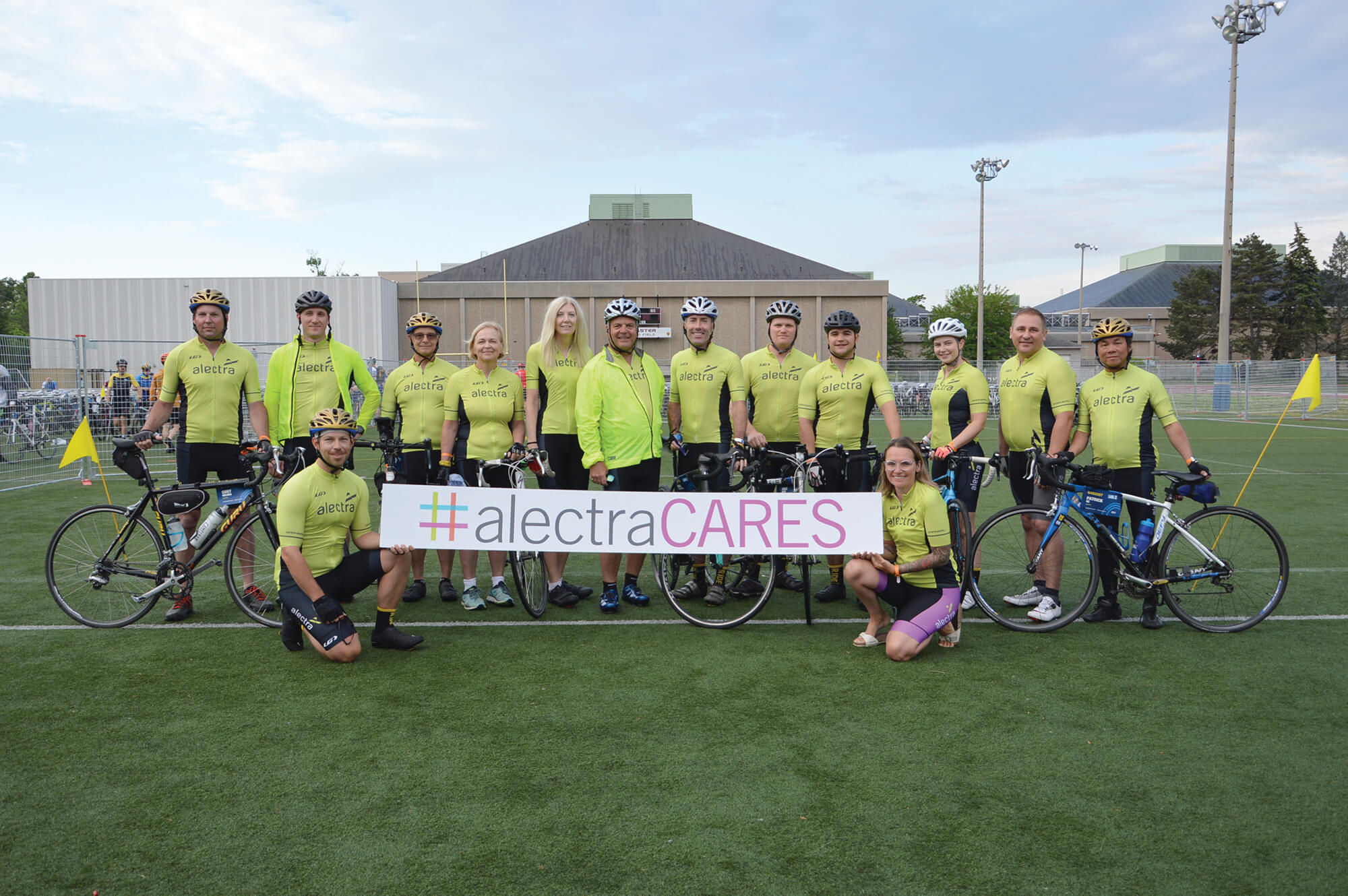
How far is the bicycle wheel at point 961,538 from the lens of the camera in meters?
5.43

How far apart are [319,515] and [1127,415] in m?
4.83

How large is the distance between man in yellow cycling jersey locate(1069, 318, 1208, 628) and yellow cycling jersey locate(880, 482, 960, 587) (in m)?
1.13

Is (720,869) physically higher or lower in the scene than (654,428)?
lower

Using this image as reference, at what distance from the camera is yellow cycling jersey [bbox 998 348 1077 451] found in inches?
224

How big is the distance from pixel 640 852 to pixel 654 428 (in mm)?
3302

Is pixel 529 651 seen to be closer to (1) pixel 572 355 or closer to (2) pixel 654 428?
(2) pixel 654 428

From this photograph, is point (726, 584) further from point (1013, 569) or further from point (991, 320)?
point (991, 320)

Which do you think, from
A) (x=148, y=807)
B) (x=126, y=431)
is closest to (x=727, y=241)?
(x=126, y=431)

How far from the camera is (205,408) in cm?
578

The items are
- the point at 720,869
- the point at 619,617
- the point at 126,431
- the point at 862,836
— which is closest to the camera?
the point at 720,869

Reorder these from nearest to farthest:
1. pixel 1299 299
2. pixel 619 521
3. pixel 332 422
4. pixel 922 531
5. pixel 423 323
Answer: pixel 332 422 → pixel 922 531 → pixel 619 521 → pixel 423 323 → pixel 1299 299

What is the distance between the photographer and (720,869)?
2816mm

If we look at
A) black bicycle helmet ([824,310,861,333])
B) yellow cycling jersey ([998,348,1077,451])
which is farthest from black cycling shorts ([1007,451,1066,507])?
black bicycle helmet ([824,310,861,333])

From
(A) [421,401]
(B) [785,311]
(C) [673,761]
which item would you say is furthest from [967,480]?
(A) [421,401]
